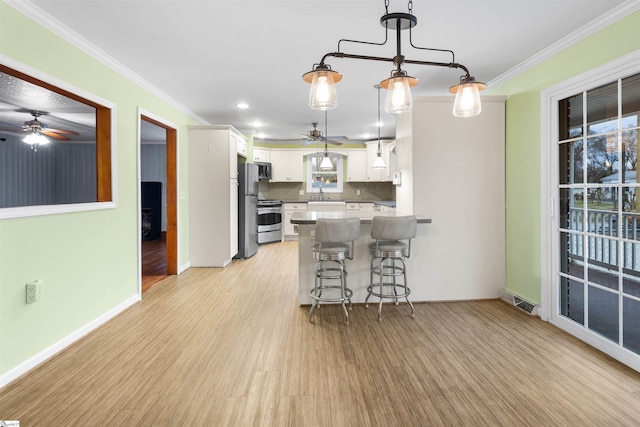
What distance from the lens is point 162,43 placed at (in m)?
2.87

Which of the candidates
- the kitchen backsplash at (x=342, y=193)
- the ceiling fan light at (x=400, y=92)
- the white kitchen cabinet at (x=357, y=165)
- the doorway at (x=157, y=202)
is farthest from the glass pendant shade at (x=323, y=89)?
the kitchen backsplash at (x=342, y=193)

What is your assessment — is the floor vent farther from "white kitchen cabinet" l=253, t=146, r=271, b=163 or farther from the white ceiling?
"white kitchen cabinet" l=253, t=146, r=271, b=163

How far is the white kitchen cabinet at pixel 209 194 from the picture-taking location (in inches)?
207

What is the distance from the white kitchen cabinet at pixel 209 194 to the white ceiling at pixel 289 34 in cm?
114

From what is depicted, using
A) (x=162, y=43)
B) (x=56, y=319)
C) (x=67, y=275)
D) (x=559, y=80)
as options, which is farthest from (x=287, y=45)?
(x=56, y=319)

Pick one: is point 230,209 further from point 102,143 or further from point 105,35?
Result: point 105,35

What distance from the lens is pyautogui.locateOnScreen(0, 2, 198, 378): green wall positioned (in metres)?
2.16

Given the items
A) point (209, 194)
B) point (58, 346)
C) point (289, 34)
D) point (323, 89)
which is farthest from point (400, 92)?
point (209, 194)

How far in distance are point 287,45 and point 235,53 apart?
1.69 ft

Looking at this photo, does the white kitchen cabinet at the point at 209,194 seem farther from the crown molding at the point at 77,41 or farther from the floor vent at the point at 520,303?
the floor vent at the point at 520,303

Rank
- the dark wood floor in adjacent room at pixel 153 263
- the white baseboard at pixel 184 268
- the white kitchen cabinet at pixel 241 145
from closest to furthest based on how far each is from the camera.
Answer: the dark wood floor in adjacent room at pixel 153 263 → the white baseboard at pixel 184 268 → the white kitchen cabinet at pixel 241 145

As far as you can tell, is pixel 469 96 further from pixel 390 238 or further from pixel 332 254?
pixel 332 254

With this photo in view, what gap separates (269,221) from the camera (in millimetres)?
7324

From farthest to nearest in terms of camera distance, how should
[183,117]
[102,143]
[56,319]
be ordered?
[183,117] < [102,143] < [56,319]
